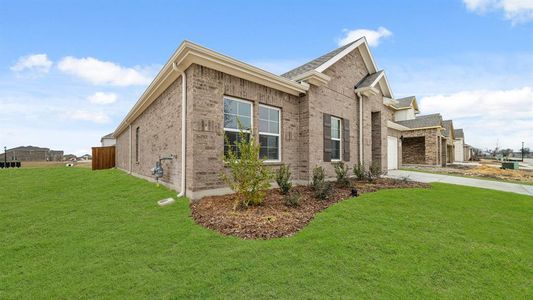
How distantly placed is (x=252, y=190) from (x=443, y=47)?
42.3 ft

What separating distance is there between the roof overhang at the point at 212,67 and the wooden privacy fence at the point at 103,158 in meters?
12.6

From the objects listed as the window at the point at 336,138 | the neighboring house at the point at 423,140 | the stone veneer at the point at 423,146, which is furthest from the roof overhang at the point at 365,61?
the stone veneer at the point at 423,146

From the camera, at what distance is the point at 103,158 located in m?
18.8

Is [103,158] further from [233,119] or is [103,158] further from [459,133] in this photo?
[459,133]

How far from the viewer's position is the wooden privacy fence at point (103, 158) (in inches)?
722

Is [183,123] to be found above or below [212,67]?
below

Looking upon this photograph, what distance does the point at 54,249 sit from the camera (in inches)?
151

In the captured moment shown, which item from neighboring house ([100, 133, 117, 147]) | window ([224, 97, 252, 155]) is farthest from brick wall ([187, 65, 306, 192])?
neighboring house ([100, 133, 117, 147])

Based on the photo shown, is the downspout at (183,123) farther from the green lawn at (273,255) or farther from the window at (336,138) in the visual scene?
the window at (336,138)

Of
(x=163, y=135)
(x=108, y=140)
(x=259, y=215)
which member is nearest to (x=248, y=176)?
(x=259, y=215)

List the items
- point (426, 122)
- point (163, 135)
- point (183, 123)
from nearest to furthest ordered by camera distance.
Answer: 1. point (183, 123)
2. point (163, 135)
3. point (426, 122)

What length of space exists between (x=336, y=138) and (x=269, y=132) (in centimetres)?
369

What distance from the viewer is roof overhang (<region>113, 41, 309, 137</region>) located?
588 cm

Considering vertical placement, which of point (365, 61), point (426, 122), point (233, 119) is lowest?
point (233, 119)
